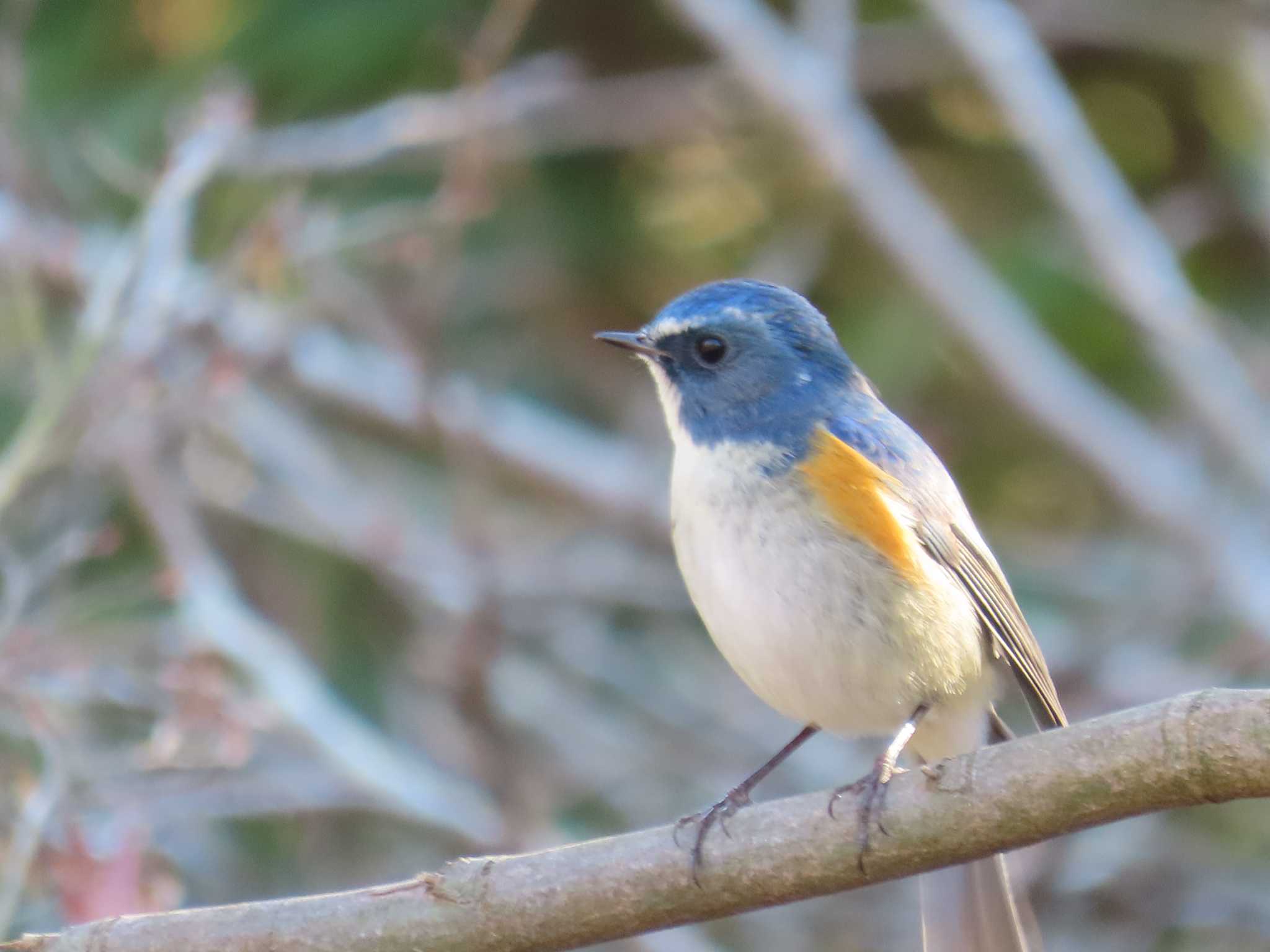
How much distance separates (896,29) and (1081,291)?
1.24 meters

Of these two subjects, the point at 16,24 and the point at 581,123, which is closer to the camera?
the point at 16,24

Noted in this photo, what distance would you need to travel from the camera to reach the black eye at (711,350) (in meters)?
3.54

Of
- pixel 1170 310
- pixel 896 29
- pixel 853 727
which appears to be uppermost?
pixel 896 29

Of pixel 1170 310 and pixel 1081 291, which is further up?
pixel 1081 291

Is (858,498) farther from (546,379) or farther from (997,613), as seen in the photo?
(546,379)

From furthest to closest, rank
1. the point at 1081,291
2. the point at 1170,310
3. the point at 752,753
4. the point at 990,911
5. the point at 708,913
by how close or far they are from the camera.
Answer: the point at 1081,291
the point at 752,753
the point at 1170,310
the point at 990,911
the point at 708,913

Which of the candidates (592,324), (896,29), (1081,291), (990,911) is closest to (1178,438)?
(1081,291)

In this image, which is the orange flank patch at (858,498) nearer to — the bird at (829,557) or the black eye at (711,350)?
the bird at (829,557)

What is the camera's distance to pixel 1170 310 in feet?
17.3

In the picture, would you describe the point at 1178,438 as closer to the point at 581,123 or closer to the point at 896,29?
the point at 896,29

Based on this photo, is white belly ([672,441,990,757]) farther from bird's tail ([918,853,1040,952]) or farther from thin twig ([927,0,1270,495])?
thin twig ([927,0,1270,495])

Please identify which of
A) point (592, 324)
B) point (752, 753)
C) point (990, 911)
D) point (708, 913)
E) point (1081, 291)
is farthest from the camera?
point (592, 324)

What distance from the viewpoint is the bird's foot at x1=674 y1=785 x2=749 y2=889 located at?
2.51 m

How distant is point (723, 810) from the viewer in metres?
2.79
